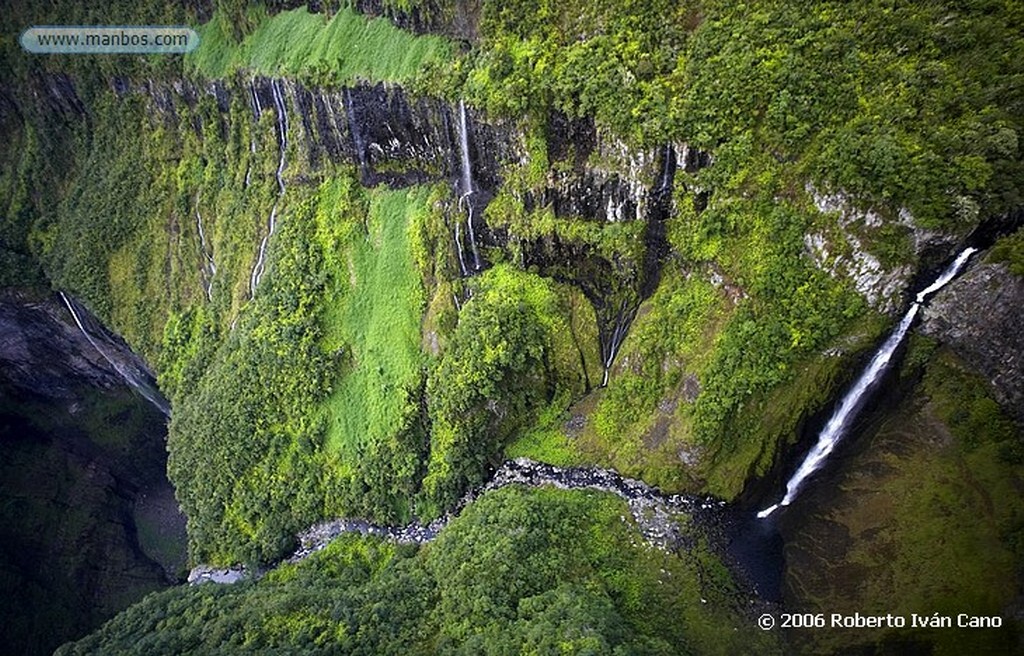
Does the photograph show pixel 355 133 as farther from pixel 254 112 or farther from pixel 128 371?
pixel 128 371

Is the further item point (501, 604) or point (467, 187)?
point (467, 187)

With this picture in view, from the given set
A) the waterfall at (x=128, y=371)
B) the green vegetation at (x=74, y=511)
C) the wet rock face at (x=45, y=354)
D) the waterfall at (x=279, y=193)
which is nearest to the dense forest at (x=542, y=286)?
the waterfall at (x=279, y=193)

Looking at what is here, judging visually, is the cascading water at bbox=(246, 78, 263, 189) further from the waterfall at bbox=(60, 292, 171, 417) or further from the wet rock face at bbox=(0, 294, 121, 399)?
the wet rock face at bbox=(0, 294, 121, 399)

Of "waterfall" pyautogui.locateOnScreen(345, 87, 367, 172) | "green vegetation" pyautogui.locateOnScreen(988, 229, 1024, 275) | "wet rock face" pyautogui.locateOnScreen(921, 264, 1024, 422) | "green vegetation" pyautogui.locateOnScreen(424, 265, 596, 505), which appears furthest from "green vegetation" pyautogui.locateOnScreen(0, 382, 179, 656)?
"green vegetation" pyautogui.locateOnScreen(988, 229, 1024, 275)

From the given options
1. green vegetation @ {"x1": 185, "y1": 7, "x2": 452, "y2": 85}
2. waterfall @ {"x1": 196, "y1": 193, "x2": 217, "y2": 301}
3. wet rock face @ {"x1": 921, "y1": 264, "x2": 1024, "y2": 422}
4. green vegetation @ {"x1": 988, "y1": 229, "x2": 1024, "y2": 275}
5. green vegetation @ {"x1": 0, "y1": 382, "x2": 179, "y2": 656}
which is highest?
green vegetation @ {"x1": 185, "y1": 7, "x2": 452, "y2": 85}

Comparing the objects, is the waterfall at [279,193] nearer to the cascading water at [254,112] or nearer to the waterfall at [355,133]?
the cascading water at [254,112]

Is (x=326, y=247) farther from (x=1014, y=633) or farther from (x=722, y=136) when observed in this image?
(x=1014, y=633)

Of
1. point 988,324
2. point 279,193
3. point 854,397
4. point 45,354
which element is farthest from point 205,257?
point 988,324
